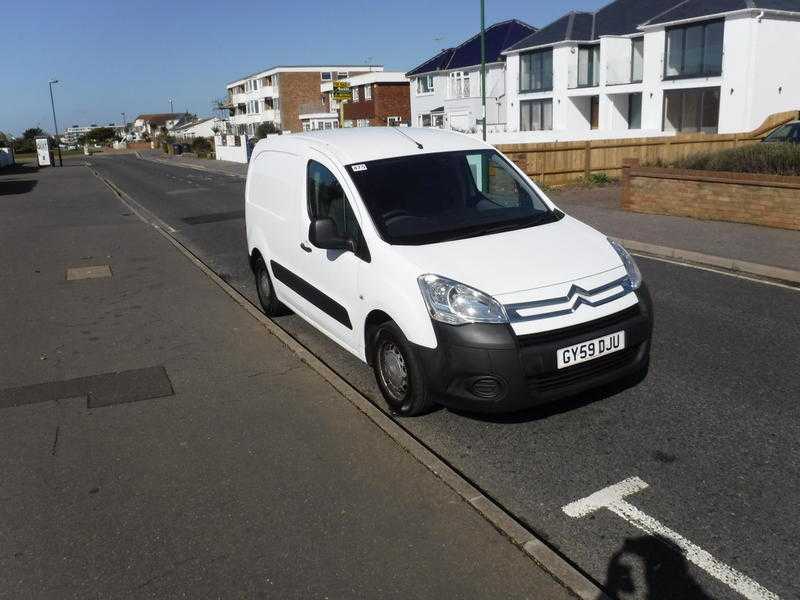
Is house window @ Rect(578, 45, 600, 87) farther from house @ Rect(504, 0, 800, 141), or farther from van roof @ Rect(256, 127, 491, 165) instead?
van roof @ Rect(256, 127, 491, 165)

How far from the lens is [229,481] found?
4195mm

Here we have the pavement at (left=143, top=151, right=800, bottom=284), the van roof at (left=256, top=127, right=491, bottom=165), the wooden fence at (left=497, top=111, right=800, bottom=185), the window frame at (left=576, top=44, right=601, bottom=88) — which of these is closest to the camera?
the van roof at (left=256, top=127, right=491, bottom=165)

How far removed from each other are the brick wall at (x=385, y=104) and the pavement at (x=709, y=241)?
52288 mm

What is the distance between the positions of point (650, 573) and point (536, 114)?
44.8 m

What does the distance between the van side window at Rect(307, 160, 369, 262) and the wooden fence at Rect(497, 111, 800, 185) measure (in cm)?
1414

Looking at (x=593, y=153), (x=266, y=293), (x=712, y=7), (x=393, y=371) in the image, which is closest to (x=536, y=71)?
(x=712, y=7)

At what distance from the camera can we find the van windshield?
17.1ft

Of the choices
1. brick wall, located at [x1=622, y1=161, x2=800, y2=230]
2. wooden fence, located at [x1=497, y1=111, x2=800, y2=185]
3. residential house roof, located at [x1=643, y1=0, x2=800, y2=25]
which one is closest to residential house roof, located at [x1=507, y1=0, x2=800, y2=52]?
residential house roof, located at [x1=643, y1=0, x2=800, y2=25]

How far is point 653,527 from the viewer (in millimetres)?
3592

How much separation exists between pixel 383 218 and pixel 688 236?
8.00 meters

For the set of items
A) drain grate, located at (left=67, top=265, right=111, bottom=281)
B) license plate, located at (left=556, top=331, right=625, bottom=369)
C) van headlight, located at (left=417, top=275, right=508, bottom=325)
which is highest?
van headlight, located at (left=417, top=275, right=508, bottom=325)

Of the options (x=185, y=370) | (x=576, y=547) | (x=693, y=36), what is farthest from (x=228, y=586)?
(x=693, y=36)

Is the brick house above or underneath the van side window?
above

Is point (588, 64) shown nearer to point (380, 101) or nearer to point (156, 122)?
point (380, 101)
